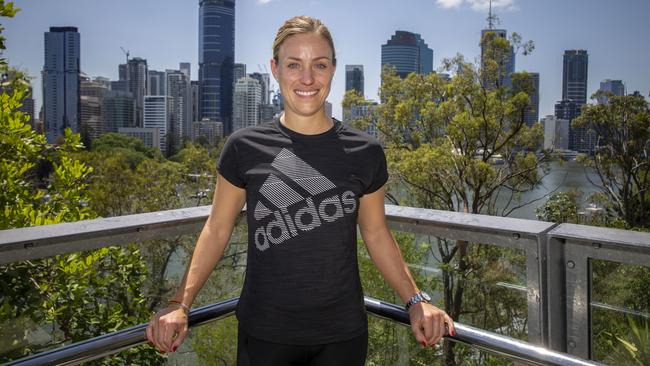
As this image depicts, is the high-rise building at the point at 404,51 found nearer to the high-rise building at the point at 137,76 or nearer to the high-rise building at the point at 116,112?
the high-rise building at the point at 116,112

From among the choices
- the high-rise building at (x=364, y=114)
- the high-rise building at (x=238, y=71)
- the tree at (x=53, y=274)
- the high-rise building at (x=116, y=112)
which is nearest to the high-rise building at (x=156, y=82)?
the high-rise building at (x=238, y=71)

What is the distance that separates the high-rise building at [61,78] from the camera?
2655 inches

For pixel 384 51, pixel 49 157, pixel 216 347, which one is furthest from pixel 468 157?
pixel 384 51

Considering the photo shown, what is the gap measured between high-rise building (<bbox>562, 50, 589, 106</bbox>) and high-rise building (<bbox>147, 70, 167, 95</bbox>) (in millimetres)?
58819

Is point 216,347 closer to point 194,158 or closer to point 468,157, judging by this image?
point 468,157

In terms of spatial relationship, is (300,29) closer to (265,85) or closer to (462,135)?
(462,135)

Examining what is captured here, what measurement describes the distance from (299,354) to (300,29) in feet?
2.20

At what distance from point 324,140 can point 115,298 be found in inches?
52.3

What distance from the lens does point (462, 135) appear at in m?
15.7

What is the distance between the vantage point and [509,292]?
1489 millimetres

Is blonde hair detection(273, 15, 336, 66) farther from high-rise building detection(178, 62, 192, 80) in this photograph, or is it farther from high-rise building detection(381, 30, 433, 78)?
high-rise building detection(178, 62, 192, 80)

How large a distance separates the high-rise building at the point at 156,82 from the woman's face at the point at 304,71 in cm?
9190

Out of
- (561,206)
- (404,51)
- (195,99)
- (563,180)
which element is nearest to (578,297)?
(563,180)

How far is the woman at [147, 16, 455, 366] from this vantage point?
1.10 meters
